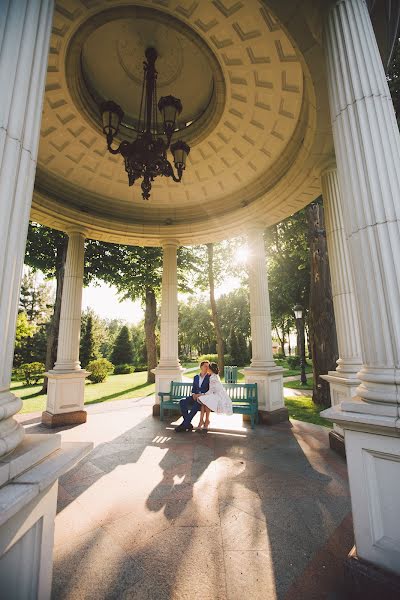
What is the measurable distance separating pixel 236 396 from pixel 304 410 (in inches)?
135

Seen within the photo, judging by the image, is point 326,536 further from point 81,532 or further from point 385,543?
point 81,532

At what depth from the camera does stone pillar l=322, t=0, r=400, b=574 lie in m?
2.38

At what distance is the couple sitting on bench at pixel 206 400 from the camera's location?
729 centimetres

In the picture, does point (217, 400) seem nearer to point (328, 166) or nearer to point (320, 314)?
point (328, 166)

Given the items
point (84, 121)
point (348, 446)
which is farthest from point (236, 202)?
point (348, 446)

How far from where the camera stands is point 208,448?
20.4 ft

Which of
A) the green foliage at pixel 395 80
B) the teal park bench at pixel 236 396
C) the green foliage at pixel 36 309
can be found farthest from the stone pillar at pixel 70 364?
the green foliage at pixel 36 309

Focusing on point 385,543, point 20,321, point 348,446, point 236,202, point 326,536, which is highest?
point 236,202

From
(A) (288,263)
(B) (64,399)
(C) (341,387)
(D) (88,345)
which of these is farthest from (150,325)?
(C) (341,387)

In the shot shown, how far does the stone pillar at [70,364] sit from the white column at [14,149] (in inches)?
280

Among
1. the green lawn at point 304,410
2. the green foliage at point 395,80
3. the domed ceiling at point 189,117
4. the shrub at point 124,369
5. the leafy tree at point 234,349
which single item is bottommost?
the green lawn at point 304,410

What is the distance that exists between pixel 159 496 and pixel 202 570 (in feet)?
5.24

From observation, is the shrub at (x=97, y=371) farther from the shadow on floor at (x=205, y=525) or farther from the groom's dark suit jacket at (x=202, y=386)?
the shadow on floor at (x=205, y=525)

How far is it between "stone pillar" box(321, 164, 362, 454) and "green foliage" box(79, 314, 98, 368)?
3074 centimetres
